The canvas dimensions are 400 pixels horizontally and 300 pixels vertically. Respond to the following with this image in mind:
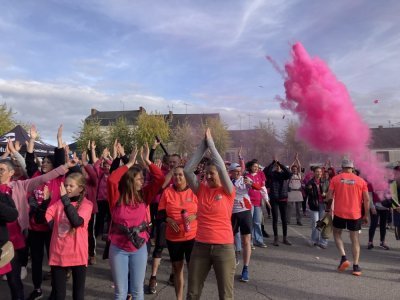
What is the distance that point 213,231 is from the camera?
3.49 meters

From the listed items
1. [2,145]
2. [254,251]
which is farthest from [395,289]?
[2,145]

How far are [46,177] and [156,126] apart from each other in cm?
3967

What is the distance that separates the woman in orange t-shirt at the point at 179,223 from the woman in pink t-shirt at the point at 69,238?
1.02m

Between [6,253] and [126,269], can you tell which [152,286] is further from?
[6,253]

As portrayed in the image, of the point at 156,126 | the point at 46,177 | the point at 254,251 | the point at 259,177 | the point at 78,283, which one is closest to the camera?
the point at 78,283

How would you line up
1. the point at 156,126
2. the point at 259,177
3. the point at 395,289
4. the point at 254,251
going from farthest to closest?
the point at 156,126 → the point at 259,177 → the point at 254,251 → the point at 395,289

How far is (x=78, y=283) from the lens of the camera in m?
3.53

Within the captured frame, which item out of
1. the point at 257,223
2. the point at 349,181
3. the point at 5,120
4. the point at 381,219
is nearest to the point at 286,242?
the point at 257,223

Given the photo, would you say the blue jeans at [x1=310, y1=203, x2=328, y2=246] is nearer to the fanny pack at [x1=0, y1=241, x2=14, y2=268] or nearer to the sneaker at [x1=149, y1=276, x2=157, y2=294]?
the sneaker at [x1=149, y1=276, x2=157, y2=294]

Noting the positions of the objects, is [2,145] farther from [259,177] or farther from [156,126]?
[156,126]

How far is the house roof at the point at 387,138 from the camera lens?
150ft

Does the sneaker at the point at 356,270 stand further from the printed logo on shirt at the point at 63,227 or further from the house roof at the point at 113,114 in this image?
the house roof at the point at 113,114

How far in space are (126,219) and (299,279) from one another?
337 centimetres

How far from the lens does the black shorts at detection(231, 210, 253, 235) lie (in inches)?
224
